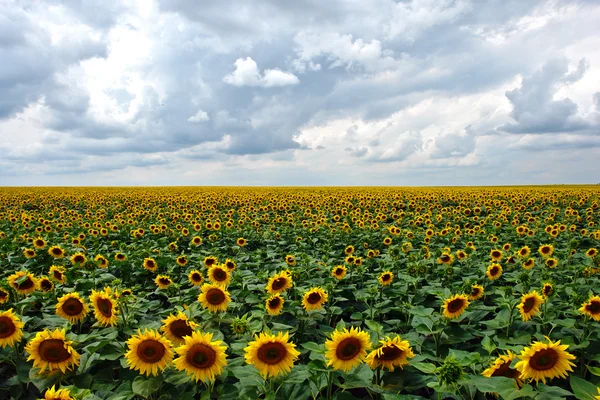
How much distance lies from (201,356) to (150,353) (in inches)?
19.4

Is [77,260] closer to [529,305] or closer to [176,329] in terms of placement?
[176,329]

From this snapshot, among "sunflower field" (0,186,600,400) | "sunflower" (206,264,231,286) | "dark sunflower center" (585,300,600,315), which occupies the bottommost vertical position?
"sunflower field" (0,186,600,400)

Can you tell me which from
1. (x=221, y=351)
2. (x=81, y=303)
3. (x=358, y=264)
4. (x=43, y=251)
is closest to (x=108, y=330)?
(x=81, y=303)

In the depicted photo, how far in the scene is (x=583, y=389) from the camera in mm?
2973

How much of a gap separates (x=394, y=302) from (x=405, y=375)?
299cm

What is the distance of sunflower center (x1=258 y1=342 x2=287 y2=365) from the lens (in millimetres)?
3121

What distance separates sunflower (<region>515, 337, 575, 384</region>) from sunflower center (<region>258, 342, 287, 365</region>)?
1848mm

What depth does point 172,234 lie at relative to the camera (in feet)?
43.9

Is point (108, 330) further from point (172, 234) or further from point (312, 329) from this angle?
point (172, 234)

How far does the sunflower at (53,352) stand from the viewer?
3449 millimetres

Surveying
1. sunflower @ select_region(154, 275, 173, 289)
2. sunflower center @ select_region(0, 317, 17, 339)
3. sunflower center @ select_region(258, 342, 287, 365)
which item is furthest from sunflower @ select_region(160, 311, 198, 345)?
sunflower @ select_region(154, 275, 173, 289)

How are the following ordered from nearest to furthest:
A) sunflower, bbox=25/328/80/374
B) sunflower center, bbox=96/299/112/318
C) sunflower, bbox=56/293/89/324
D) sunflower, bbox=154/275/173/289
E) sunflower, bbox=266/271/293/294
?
sunflower, bbox=25/328/80/374 → sunflower center, bbox=96/299/112/318 → sunflower, bbox=56/293/89/324 → sunflower, bbox=266/271/293/294 → sunflower, bbox=154/275/173/289

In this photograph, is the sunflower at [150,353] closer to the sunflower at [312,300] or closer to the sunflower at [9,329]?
the sunflower at [9,329]

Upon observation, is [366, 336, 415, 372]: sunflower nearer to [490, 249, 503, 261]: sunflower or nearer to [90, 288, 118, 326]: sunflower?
[90, 288, 118, 326]: sunflower
